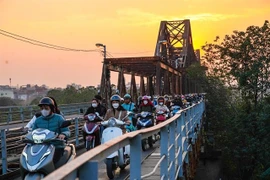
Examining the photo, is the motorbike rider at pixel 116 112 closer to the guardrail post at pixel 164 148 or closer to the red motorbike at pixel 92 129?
the red motorbike at pixel 92 129

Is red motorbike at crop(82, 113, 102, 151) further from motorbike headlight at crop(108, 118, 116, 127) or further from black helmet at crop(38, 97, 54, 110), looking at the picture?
black helmet at crop(38, 97, 54, 110)

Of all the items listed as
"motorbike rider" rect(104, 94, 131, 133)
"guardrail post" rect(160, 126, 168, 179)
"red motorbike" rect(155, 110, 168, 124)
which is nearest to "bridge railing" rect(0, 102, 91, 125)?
"red motorbike" rect(155, 110, 168, 124)

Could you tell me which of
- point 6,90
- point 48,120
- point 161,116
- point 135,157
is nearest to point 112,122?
point 48,120

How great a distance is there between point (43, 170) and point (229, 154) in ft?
67.7

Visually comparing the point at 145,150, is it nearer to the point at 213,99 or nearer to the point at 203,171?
the point at 203,171

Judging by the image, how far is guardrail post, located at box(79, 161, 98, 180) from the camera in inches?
67.5

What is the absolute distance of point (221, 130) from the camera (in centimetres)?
2800

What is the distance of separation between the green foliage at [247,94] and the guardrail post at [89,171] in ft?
60.9

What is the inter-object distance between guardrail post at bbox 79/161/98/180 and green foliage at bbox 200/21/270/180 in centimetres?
1855

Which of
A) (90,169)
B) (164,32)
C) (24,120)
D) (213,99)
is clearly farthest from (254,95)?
(164,32)

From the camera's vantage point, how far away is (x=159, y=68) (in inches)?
893

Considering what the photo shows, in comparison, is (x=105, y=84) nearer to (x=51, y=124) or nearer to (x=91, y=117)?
(x=91, y=117)

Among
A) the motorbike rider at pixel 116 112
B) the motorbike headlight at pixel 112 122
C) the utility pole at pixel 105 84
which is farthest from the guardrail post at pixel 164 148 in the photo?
the utility pole at pixel 105 84

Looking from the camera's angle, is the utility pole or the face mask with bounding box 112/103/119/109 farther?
the utility pole
